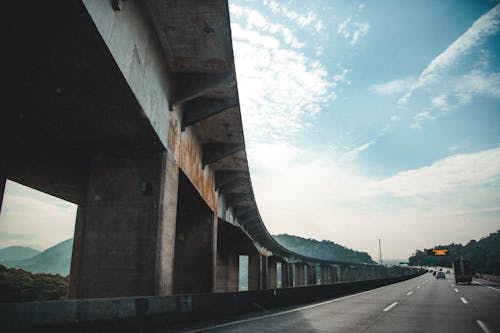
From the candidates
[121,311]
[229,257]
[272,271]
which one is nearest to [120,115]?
[121,311]

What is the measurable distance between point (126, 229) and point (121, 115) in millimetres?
3078

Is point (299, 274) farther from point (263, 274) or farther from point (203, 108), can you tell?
point (203, 108)

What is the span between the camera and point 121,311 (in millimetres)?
6457

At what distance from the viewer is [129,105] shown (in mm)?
7398

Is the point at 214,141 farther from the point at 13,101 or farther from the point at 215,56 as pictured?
the point at 13,101

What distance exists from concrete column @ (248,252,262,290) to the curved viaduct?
31012mm

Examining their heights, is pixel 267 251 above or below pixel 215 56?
below

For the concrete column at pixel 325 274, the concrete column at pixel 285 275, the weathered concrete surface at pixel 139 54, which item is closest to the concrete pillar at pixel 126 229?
the weathered concrete surface at pixel 139 54

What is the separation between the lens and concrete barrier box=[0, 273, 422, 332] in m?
4.76

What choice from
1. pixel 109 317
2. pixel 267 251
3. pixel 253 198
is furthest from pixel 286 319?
pixel 267 251

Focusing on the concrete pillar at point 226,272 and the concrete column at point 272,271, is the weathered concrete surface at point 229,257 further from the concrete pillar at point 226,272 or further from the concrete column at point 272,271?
the concrete column at point 272,271

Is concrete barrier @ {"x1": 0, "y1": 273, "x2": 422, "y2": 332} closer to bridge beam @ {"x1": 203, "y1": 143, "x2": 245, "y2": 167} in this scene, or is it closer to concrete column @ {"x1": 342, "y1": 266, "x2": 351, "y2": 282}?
bridge beam @ {"x1": 203, "y1": 143, "x2": 245, "y2": 167}

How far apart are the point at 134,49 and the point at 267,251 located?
48.5m

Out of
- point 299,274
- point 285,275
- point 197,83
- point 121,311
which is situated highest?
point 197,83
